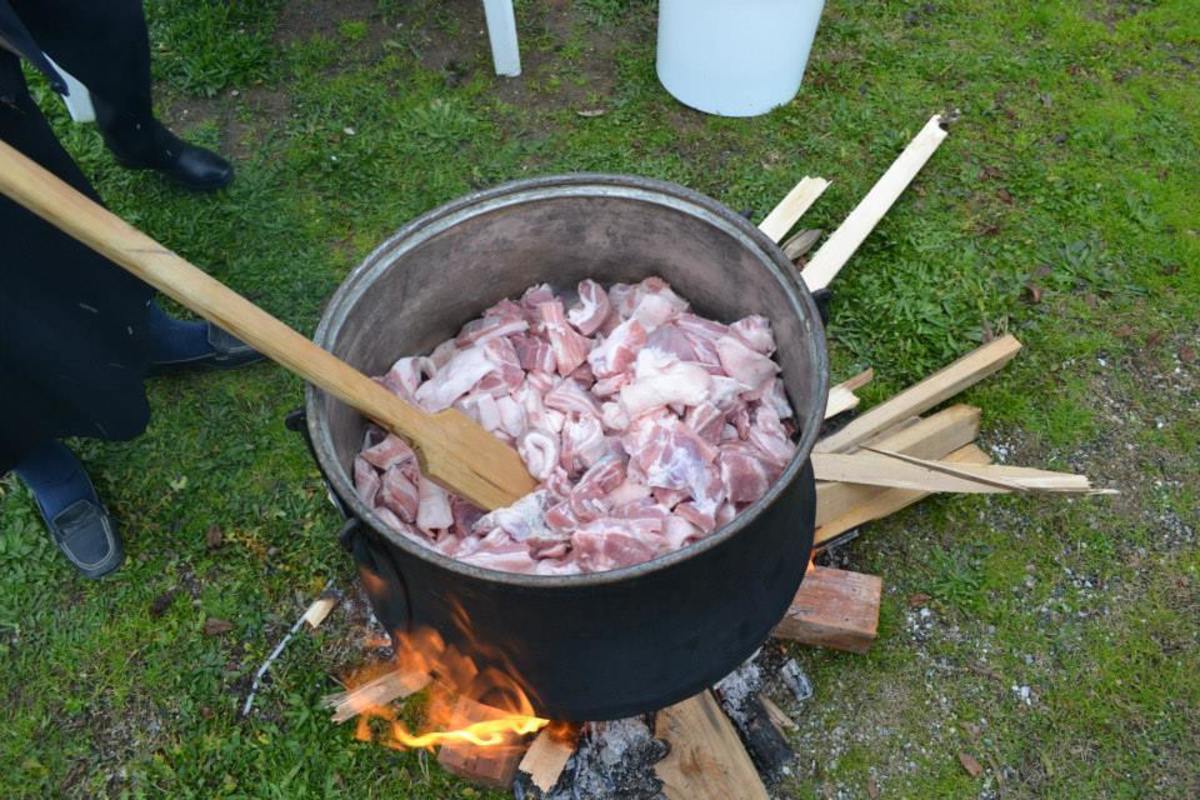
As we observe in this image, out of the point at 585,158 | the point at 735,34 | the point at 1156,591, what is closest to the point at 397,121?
the point at 585,158

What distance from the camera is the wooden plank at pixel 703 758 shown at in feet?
8.36

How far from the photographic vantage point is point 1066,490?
287 centimetres

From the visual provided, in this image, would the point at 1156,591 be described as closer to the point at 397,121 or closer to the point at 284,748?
the point at 284,748

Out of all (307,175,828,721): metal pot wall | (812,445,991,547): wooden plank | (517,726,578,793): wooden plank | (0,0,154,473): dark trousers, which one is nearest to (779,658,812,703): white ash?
(812,445,991,547): wooden plank

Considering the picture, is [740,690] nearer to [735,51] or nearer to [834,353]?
[834,353]

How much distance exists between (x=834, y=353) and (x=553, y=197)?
5.09ft

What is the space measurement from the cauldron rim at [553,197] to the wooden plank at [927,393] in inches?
31.1

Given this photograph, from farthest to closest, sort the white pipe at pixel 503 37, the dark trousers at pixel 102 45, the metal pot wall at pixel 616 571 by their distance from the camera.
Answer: the white pipe at pixel 503 37 → the dark trousers at pixel 102 45 → the metal pot wall at pixel 616 571

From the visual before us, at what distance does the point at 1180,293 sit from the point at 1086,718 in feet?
6.31

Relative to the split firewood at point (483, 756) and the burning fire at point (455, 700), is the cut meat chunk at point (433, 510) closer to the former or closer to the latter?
the burning fire at point (455, 700)

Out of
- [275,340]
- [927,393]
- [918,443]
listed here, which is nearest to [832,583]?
[918,443]

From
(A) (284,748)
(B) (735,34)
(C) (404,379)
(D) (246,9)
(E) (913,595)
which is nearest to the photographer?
(C) (404,379)


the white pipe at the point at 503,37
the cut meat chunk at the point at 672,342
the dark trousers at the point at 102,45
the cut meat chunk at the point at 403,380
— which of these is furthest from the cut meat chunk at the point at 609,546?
the white pipe at the point at 503,37

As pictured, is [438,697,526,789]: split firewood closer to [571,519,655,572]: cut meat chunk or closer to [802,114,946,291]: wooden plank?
[571,519,655,572]: cut meat chunk
